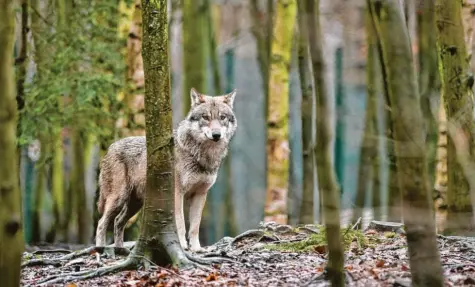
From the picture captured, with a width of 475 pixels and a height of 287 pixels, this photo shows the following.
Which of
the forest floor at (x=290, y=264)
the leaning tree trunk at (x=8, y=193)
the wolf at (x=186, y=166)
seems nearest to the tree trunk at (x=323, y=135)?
the forest floor at (x=290, y=264)

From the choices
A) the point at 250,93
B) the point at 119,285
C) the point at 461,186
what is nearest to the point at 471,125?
the point at 461,186

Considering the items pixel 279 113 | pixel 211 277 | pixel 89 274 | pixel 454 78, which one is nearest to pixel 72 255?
pixel 89 274

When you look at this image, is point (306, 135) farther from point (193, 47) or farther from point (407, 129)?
point (407, 129)

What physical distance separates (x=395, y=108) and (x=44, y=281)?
158 inches

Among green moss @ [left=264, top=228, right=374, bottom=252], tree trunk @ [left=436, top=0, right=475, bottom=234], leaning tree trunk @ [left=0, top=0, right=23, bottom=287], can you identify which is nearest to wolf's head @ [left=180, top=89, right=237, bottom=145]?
green moss @ [left=264, top=228, right=374, bottom=252]

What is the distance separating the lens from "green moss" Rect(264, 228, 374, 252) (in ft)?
26.2

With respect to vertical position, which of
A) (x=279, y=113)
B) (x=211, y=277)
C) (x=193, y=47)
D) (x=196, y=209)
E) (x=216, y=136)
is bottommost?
(x=211, y=277)

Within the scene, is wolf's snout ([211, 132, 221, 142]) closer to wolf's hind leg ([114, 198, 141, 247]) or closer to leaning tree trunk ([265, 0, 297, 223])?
wolf's hind leg ([114, 198, 141, 247])

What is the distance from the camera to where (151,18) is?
6.92 m

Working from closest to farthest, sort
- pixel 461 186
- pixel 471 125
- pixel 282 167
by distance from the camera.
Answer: pixel 471 125 → pixel 461 186 → pixel 282 167

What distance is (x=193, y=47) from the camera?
1722 centimetres

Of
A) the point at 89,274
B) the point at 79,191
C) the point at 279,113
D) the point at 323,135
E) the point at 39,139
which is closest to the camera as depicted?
the point at 323,135

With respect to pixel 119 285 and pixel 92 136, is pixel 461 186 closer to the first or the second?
pixel 119 285

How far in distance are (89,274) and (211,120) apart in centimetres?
331
